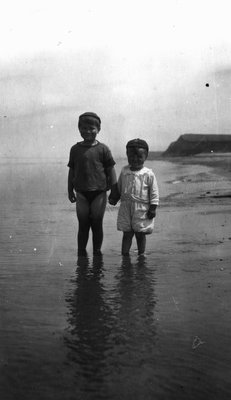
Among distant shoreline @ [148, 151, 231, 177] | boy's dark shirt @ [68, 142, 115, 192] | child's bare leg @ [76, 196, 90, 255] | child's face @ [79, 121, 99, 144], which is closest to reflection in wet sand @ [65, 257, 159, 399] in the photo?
child's bare leg @ [76, 196, 90, 255]

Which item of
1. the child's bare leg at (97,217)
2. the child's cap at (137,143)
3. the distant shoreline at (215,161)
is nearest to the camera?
the child's cap at (137,143)

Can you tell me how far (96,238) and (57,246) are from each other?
73 cm

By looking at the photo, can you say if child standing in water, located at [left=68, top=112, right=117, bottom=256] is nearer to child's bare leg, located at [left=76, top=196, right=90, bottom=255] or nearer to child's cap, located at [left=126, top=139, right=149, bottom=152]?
child's bare leg, located at [left=76, top=196, right=90, bottom=255]

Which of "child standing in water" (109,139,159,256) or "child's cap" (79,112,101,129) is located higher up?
"child's cap" (79,112,101,129)

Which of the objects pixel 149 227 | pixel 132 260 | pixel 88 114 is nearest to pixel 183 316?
pixel 132 260

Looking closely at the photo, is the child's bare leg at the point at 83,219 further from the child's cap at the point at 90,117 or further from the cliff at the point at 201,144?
the cliff at the point at 201,144

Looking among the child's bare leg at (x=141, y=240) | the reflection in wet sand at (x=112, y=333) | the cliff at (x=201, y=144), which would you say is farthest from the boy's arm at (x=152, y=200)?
the cliff at (x=201, y=144)

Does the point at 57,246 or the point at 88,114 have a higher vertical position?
the point at 88,114

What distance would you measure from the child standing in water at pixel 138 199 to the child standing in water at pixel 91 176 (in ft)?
0.84

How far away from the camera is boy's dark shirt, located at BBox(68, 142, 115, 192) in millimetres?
5871

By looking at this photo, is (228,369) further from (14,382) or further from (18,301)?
(18,301)

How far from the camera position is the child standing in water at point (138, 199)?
5758mm

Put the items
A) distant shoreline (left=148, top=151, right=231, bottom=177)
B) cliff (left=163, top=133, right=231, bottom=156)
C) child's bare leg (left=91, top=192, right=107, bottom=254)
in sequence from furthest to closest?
cliff (left=163, top=133, right=231, bottom=156)
distant shoreline (left=148, top=151, right=231, bottom=177)
child's bare leg (left=91, top=192, right=107, bottom=254)

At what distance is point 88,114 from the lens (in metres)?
5.79
